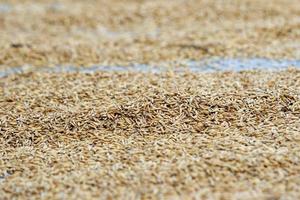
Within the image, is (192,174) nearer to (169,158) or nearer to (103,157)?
(169,158)

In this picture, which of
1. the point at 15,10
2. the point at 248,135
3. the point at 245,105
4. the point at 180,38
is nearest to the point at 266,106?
the point at 245,105

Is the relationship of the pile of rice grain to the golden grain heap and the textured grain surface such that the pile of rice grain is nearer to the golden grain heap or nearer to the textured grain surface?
the golden grain heap

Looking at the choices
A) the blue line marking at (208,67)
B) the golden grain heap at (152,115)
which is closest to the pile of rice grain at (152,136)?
the golden grain heap at (152,115)

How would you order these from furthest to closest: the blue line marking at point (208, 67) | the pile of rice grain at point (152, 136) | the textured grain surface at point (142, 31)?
the textured grain surface at point (142, 31) < the blue line marking at point (208, 67) < the pile of rice grain at point (152, 136)

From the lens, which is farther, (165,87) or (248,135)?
(165,87)

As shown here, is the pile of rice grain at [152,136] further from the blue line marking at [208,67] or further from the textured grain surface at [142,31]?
the textured grain surface at [142,31]
